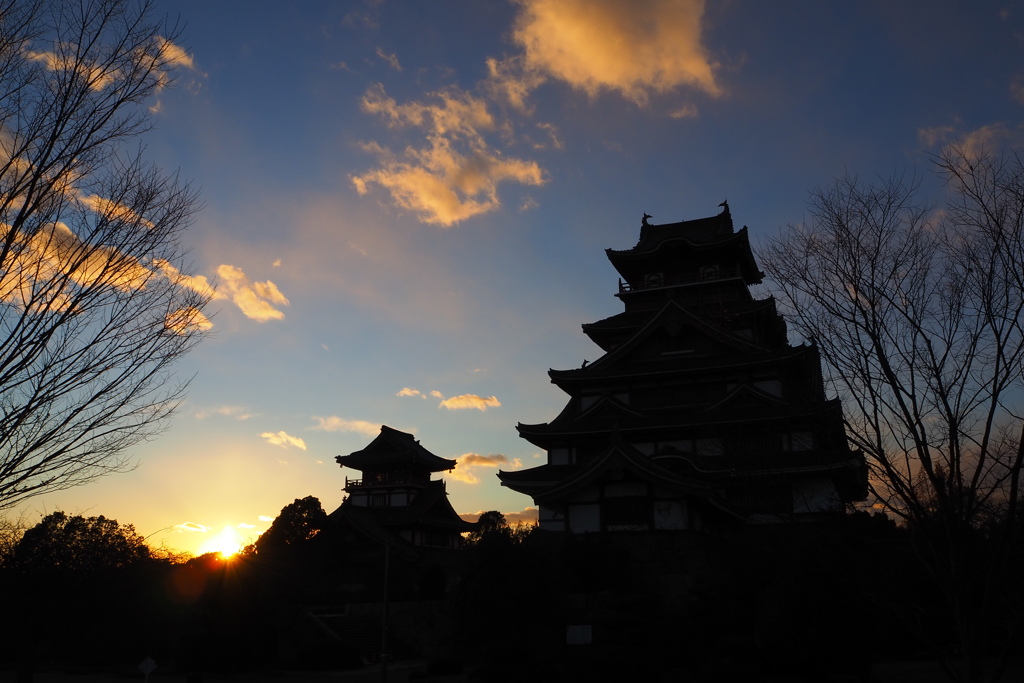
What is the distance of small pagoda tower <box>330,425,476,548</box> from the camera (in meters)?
50.3

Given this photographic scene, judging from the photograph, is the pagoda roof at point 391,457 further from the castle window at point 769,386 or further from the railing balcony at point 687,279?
the castle window at point 769,386

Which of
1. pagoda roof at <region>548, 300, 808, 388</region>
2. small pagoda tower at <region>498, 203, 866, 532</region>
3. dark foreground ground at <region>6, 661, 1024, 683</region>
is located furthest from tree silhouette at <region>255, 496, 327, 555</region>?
pagoda roof at <region>548, 300, 808, 388</region>

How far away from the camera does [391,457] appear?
52562 millimetres

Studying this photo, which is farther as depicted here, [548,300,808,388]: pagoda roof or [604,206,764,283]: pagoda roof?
[604,206,764,283]: pagoda roof

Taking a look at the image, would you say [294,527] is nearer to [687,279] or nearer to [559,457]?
[559,457]

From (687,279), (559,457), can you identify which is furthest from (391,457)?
(687,279)

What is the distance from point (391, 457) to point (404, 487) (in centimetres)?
251

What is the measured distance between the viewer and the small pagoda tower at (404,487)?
50312mm

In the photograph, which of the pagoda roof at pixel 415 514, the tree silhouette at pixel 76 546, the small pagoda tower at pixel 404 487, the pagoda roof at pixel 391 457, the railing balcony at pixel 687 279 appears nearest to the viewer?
Answer: the tree silhouette at pixel 76 546

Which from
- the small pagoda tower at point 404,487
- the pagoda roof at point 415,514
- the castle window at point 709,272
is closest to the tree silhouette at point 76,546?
the pagoda roof at point 415,514

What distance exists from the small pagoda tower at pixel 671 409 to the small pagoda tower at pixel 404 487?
22422 mm

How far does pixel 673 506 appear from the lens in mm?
23812

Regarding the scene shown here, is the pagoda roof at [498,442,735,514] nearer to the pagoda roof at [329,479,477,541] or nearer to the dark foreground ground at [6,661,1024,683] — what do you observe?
the dark foreground ground at [6,661,1024,683]

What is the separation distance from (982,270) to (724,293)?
24.9 meters
